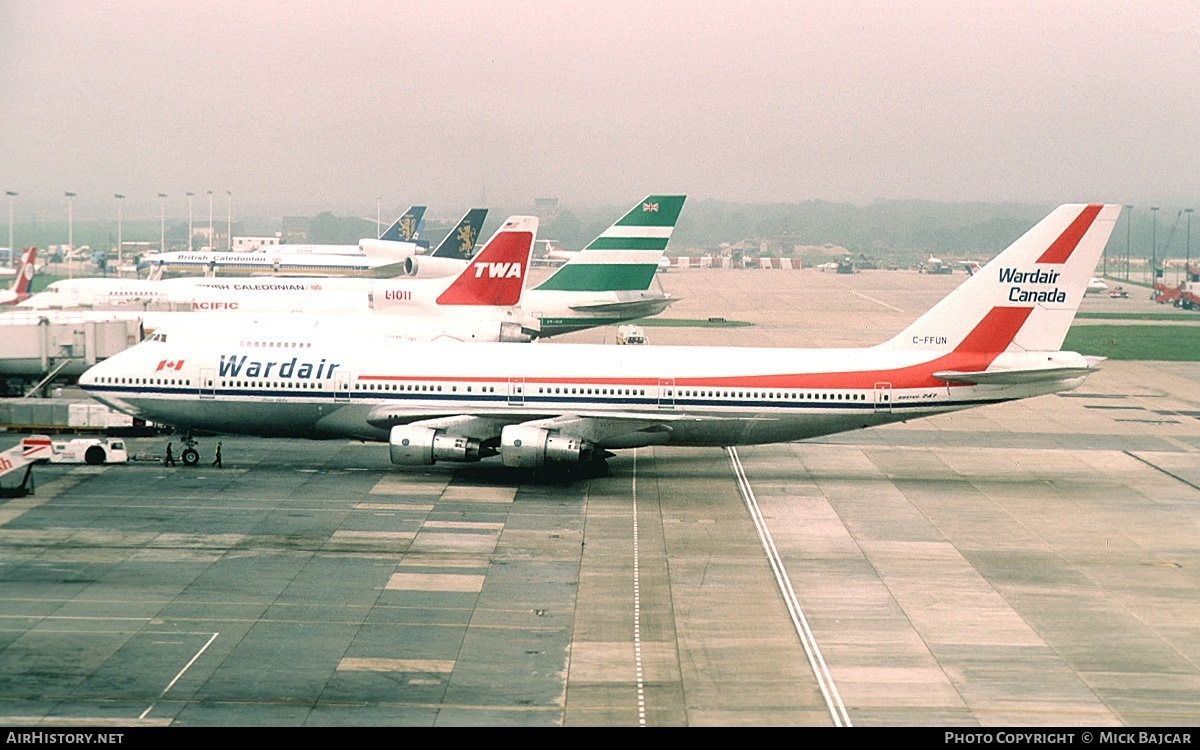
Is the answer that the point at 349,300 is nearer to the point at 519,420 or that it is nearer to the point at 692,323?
the point at 519,420

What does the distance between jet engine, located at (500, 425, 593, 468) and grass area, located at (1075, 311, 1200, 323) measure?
84.4 meters

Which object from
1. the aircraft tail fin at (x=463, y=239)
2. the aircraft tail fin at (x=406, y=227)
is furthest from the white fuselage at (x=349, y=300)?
the aircraft tail fin at (x=406, y=227)

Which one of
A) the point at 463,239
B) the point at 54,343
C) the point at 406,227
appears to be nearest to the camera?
the point at 54,343

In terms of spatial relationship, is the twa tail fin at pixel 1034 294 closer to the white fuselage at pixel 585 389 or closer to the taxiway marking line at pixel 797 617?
the white fuselage at pixel 585 389

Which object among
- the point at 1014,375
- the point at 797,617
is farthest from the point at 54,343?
the point at 1014,375

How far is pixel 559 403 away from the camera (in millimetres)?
43031

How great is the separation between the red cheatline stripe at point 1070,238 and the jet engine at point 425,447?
2090 centimetres

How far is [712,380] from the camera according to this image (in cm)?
4291

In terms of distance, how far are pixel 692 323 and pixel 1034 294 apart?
64.4m

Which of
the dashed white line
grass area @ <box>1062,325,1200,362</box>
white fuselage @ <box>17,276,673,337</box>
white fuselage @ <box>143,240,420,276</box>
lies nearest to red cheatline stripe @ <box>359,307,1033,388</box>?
the dashed white line

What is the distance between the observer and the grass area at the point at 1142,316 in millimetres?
114812

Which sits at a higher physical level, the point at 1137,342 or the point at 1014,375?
the point at 1014,375
